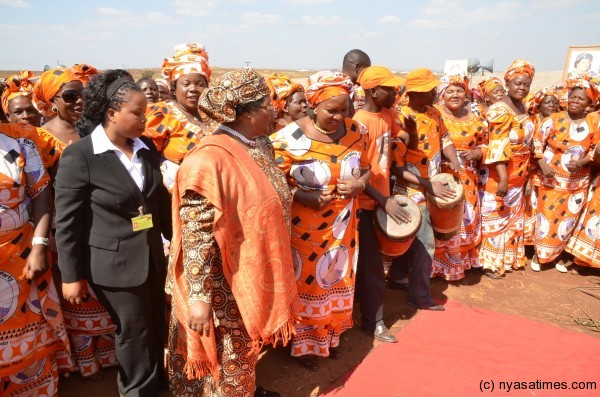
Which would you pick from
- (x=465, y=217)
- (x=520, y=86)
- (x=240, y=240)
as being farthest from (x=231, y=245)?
(x=520, y=86)

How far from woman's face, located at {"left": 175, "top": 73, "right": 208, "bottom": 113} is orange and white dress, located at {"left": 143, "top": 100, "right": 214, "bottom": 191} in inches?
4.4

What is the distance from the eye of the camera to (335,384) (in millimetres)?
3408

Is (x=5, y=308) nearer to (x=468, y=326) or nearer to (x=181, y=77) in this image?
(x=181, y=77)

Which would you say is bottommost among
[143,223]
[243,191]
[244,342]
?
[244,342]

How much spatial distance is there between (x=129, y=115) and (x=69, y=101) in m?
1.01

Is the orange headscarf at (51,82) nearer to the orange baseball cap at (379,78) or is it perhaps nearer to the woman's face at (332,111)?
the woman's face at (332,111)

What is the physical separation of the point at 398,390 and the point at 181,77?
3036mm

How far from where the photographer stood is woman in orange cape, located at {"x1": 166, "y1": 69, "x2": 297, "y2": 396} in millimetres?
2178

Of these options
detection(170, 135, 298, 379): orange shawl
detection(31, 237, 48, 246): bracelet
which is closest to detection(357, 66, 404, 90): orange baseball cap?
detection(170, 135, 298, 379): orange shawl

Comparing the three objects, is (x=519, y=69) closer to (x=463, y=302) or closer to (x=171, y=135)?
(x=463, y=302)

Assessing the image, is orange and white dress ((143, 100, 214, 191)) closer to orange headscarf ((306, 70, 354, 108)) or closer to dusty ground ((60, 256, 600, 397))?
orange headscarf ((306, 70, 354, 108))

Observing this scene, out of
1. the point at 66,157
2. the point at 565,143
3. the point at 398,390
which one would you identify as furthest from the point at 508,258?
the point at 66,157

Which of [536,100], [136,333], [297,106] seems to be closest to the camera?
[136,333]

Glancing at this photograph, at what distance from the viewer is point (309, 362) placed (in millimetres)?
3658
